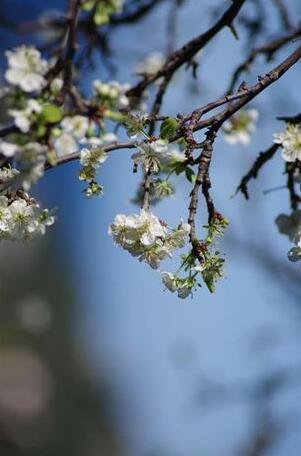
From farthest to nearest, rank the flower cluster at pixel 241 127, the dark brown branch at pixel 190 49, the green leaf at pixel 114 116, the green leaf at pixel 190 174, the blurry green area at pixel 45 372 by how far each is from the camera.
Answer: the blurry green area at pixel 45 372, the flower cluster at pixel 241 127, the dark brown branch at pixel 190 49, the green leaf at pixel 190 174, the green leaf at pixel 114 116

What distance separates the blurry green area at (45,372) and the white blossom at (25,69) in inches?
298

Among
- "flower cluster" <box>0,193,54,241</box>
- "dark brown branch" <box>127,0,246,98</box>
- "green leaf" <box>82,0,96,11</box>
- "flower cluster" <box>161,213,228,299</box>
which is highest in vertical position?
"green leaf" <box>82,0,96,11</box>

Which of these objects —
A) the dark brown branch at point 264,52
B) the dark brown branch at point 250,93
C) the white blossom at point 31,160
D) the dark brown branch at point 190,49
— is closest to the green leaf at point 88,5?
the dark brown branch at point 190,49

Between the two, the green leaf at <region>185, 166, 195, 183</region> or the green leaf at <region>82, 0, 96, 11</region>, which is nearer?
the green leaf at <region>185, 166, 195, 183</region>

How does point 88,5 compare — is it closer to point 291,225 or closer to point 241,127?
point 241,127

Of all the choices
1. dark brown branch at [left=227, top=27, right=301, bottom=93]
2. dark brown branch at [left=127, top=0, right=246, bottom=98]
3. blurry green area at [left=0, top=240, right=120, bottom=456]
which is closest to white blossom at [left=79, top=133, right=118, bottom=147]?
dark brown branch at [left=127, top=0, right=246, bottom=98]

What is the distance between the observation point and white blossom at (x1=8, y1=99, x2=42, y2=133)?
4.51ft

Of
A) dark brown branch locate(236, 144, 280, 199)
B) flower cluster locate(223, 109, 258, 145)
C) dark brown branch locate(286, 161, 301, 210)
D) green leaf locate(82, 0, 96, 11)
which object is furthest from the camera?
flower cluster locate(223, 109, 258, 145)

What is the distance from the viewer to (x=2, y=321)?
32.0ft

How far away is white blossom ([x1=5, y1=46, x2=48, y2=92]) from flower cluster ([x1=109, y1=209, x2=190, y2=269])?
38cm

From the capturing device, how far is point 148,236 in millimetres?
1732

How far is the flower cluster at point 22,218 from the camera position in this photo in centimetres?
179

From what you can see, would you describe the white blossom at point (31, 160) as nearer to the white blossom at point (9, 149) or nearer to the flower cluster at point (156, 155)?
the white blossom at point (9, 149)

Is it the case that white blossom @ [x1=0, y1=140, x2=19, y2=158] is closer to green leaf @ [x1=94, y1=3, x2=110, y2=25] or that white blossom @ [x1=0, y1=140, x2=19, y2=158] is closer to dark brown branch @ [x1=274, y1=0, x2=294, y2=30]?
green leaf @ [x1=94, y1=3, x2=110, y2=25]
